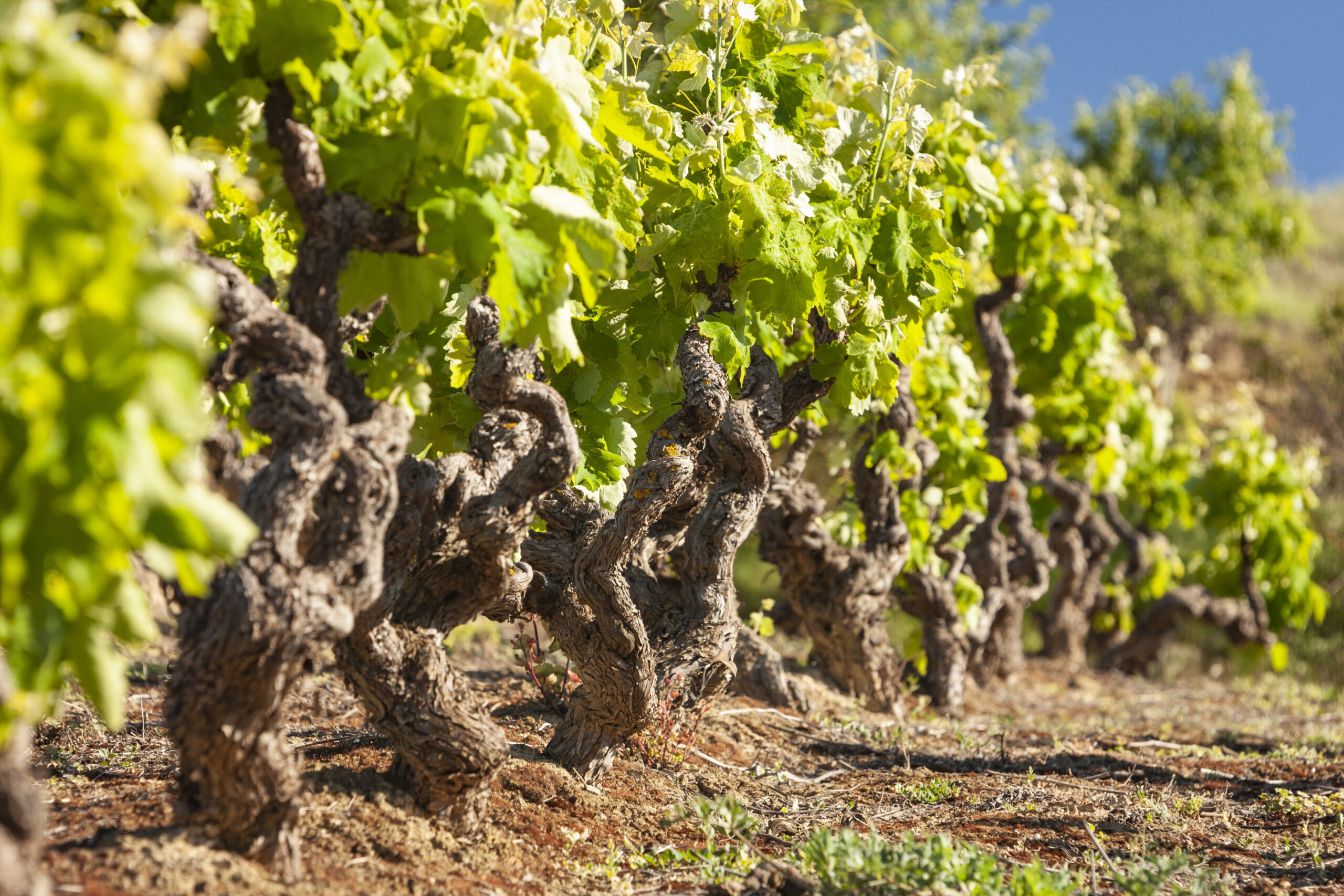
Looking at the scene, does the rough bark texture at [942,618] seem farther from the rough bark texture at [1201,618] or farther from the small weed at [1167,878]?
the rough bark texture at [1201,618]

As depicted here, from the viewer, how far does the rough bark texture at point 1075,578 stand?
920cm

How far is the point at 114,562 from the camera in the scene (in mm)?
1666

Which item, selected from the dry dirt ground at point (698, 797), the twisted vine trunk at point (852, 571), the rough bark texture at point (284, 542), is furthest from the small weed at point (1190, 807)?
A: the rough bark texture at point (284, 542)

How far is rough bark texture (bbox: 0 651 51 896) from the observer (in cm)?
176

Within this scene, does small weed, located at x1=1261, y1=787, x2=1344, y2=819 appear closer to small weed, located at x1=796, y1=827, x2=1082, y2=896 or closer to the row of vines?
small weed, located at x1=796, y1=827, x2=1082, y2=896

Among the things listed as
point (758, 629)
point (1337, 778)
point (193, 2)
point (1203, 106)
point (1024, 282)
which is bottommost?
point (1337, 778)

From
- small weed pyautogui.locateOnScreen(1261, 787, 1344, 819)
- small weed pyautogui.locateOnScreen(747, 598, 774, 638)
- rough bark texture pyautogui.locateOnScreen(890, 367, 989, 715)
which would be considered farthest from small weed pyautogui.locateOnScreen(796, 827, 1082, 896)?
rough bark texture pyautogui.locateOnScreen(890, 367, 989, 715)

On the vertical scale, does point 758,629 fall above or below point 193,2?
below

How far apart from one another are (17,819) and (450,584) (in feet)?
4.17

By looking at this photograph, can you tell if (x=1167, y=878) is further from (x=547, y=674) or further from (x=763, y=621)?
(x=763, y=621)

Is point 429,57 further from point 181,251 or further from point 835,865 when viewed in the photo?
point 835,865

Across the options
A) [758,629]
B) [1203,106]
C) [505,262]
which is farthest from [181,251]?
[1203,106]

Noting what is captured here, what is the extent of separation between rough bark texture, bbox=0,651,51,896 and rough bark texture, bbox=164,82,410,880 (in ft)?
1.33

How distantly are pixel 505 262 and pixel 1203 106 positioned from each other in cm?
2167
